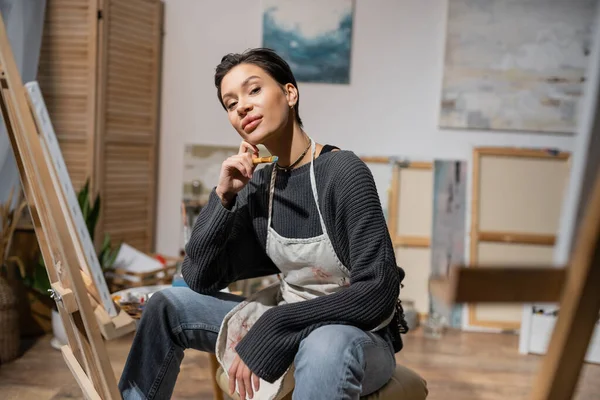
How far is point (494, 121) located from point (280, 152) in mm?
2016

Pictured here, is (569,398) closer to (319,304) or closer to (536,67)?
(319,304)

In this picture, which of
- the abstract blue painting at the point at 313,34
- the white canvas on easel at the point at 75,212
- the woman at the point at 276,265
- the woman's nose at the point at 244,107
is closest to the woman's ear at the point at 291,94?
the woman at the point at 276,265

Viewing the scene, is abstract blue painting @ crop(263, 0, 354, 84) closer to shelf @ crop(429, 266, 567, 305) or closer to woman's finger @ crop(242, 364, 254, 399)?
woman's finger @ crop(242, 364, 254, 399)

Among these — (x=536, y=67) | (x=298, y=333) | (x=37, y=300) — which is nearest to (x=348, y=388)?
(x=298, y=333)

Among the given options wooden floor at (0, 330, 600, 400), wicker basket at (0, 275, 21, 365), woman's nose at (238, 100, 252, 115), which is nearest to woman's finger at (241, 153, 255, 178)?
woman's nose at (238, 100, 252, 115)

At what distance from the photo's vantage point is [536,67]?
10.3 feet

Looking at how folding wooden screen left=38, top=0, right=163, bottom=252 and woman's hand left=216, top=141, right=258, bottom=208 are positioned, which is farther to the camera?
folding wooden screen left=38, top=0, right=163, bottom=252

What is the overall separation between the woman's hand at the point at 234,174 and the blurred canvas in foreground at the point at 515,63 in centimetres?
199

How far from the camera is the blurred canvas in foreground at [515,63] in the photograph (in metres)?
3.09

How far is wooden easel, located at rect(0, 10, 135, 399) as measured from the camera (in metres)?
1.19

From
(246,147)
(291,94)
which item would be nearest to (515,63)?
(291,94)

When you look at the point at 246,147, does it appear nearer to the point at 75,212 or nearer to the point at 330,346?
the point at 330,346

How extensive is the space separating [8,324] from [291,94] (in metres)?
1.68

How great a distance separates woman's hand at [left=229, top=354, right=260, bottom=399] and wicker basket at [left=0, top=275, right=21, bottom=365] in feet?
5.06
